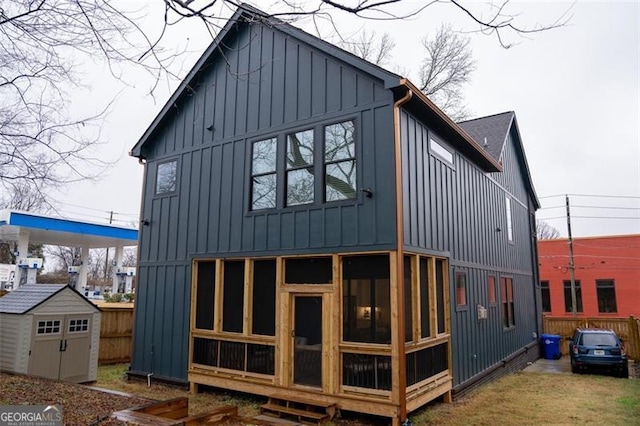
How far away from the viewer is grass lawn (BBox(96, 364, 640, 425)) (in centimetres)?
788

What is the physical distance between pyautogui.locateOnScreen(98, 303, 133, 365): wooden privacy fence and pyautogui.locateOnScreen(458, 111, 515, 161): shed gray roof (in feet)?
40.3

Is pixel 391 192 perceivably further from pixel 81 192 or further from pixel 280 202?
pixel 81 192

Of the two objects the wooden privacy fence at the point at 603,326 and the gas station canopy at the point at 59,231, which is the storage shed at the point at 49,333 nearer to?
the gas station canopy at the point at 59,231

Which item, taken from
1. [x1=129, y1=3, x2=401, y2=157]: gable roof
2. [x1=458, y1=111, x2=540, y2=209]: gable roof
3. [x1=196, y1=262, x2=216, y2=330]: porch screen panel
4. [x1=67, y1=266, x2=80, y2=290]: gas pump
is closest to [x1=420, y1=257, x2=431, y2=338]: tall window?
[x1=129, y1=3, x2=401, y2=157]: gable roof

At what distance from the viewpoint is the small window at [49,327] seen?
942 centimetres

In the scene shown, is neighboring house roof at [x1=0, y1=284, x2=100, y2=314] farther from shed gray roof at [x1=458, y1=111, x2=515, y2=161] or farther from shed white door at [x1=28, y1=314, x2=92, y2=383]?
shed gray roof at [x1=458, y1=111, x2=515, y2=161]

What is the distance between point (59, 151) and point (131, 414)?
11.9 feet

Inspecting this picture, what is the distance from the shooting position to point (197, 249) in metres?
10.2

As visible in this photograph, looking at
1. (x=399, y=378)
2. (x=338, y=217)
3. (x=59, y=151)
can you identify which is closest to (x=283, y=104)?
(x=338, y=217)

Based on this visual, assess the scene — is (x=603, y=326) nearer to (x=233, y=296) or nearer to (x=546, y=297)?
(x=546, y=297)

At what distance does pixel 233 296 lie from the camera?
376 inches

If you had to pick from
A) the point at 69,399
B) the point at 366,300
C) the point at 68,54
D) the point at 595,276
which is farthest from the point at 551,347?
the point at 68,54

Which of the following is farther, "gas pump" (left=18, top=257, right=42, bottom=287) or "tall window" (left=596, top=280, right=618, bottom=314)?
"tall window" (left=596, top=280, right=618, bottom=314)

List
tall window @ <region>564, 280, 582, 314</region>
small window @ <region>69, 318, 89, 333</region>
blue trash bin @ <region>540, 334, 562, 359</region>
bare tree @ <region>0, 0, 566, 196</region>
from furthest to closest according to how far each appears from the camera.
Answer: tall window @ <region>564, 280, 582, 314</region>, blue trash bin @ <region>540, 334, 562, 359</region>, small window @ <region>69, 318, 89, 333</region>, bare tree @ <region>0, 0, 566, 196</region>
